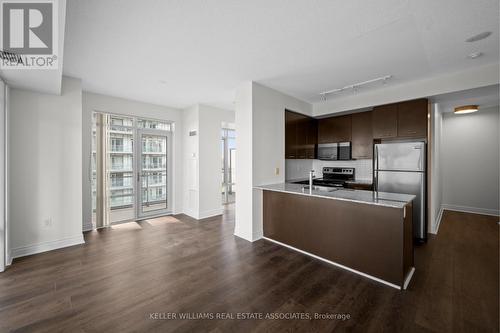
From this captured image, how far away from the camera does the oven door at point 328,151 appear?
4992 mm

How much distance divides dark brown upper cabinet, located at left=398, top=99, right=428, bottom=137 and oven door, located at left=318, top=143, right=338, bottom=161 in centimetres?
137

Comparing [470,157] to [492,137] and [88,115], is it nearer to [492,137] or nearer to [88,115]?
[492,137]

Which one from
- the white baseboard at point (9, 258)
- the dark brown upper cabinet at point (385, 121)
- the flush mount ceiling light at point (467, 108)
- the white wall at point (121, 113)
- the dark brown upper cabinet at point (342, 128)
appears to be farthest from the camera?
the dark brown upper cabinet at point (342, 128)

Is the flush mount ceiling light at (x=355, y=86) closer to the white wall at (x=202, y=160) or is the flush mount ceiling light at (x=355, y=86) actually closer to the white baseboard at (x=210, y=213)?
the white wall at (x=202, y=160)

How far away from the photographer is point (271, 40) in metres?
2.36

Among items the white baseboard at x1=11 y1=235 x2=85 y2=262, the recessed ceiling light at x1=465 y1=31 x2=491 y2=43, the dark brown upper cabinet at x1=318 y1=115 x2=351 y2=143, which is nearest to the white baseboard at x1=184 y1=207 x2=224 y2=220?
the white baseboard at x1=11 y1=235 x2=85 y2=262

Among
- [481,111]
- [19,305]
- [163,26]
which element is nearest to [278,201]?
[163,26]

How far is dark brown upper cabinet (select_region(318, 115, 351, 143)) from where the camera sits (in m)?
4.74

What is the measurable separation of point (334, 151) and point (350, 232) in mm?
2746

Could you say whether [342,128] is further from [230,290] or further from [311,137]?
[230,290]

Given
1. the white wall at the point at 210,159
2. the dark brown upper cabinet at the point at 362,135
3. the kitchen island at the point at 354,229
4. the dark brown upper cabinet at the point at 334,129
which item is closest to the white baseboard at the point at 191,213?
the white wall at the point at 210,159

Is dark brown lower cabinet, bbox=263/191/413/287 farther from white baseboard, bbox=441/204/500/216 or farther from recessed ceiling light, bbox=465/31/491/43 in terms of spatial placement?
white baseboard, bbox=441/204/500/216

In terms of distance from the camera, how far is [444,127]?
5.72 m

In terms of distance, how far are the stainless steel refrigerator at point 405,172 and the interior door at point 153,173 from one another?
486cm
